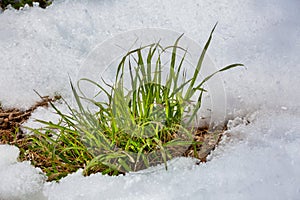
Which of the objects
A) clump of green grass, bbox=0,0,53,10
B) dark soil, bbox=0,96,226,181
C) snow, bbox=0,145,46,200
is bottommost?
snow, bbox=0,145,46,200

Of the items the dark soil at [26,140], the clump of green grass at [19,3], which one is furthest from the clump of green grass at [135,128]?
the clump of green grass at [19,3]

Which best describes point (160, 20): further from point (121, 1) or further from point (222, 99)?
point (222, 99)

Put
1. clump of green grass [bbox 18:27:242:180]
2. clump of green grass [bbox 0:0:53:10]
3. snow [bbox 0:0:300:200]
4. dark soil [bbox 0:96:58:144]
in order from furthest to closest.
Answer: clump of green grass [bbox 0:0:53:10] < dark soil [bbox 0:96:58:144] < clump of green grass [bbox 18:27:242:180] < snow [bbox 0:0:300:200]

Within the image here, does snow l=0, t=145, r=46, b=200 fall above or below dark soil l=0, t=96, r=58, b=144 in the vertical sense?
below

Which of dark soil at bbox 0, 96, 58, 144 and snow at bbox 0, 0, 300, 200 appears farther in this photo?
dark soil at bbox 0, 96, 58, 144

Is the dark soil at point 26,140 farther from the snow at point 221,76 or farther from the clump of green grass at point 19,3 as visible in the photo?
the clump of green grass at point 19,3

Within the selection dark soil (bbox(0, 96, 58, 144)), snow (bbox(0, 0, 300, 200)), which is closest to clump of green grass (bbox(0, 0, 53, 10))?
snow (bbox(0, 0, 300, 200))

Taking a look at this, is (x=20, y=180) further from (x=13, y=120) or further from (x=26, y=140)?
(x=13, y=120)

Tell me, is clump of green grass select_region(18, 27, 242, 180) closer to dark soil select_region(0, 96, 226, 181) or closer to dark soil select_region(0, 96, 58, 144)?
dark soil select_region(0, 96, 226, 181)
